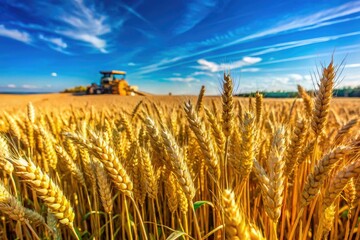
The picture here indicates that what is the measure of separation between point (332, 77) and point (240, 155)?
809 mm

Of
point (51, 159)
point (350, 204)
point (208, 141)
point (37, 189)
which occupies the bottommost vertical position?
point (350, 204)

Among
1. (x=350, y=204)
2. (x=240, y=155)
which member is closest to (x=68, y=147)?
(x=240, y=155)

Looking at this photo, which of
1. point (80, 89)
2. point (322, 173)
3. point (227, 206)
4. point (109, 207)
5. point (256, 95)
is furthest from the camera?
point (80, 89)

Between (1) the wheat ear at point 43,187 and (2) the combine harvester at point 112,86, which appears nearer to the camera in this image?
(1) the wheat ear at point 43,187

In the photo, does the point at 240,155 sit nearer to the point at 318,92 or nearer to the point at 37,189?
the point at 318,92

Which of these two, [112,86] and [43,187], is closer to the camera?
[43,187]

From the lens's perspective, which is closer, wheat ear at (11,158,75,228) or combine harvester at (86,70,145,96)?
wheat ear at (11,158,75,228)

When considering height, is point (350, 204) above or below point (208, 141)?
below

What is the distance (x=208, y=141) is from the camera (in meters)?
1.20

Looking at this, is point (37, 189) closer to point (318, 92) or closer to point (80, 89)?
point (318, 92)

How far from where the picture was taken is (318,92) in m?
1.44

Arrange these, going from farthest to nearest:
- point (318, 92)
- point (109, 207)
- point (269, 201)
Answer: point (318, 92)
point (109, 207)
point (269, 201)

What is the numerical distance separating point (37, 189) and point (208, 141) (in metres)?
0.79

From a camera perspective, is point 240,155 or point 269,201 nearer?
point 269,201
